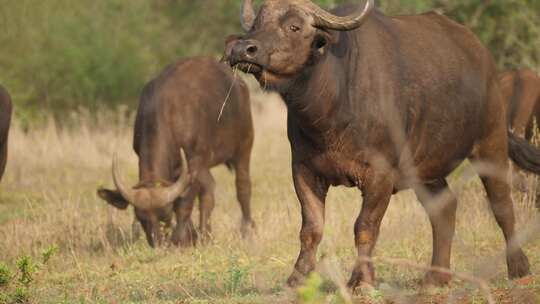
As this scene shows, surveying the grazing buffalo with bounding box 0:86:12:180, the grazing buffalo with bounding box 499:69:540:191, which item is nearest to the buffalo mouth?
the grazing buffalo with bounding box 0:86:12:180

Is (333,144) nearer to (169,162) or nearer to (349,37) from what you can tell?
(349,37)

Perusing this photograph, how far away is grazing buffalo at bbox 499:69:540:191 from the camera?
12.8 metres

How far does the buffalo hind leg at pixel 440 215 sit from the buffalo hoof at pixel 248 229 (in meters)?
2.79

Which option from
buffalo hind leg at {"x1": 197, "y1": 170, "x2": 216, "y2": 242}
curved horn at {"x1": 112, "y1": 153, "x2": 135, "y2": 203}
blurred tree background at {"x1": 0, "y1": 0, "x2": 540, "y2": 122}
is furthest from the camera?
blurred tree background at {"x1": 0, "y1": 0, "x2": 540, "y2": 122}

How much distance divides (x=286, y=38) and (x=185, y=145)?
22.0 ft

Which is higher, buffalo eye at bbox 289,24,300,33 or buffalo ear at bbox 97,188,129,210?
buffalo eye at bbox 289,24,300,33

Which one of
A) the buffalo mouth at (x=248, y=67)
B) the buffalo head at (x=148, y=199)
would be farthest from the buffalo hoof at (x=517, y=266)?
the buffalo head at (x=148, y=199)

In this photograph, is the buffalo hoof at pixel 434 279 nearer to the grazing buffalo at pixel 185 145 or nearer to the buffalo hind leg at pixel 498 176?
the buffalo hind leg at pixel 498 176

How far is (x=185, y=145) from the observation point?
45.3 ft

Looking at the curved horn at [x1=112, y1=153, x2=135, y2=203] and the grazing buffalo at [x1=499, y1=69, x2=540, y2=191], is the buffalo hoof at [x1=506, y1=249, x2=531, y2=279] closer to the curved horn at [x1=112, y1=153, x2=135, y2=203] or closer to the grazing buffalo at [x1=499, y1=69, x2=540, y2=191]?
the grazing buffalo at [x1=499, y1=69, x2=540, y2=191]

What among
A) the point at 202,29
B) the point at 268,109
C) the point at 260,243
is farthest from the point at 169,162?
the point at 202,29

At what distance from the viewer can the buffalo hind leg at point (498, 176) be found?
9.05 metres

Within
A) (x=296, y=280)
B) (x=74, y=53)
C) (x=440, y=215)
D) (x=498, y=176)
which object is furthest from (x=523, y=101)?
(x=74, y=53)

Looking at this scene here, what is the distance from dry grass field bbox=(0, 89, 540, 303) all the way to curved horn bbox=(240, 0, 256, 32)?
1751 millimetres
